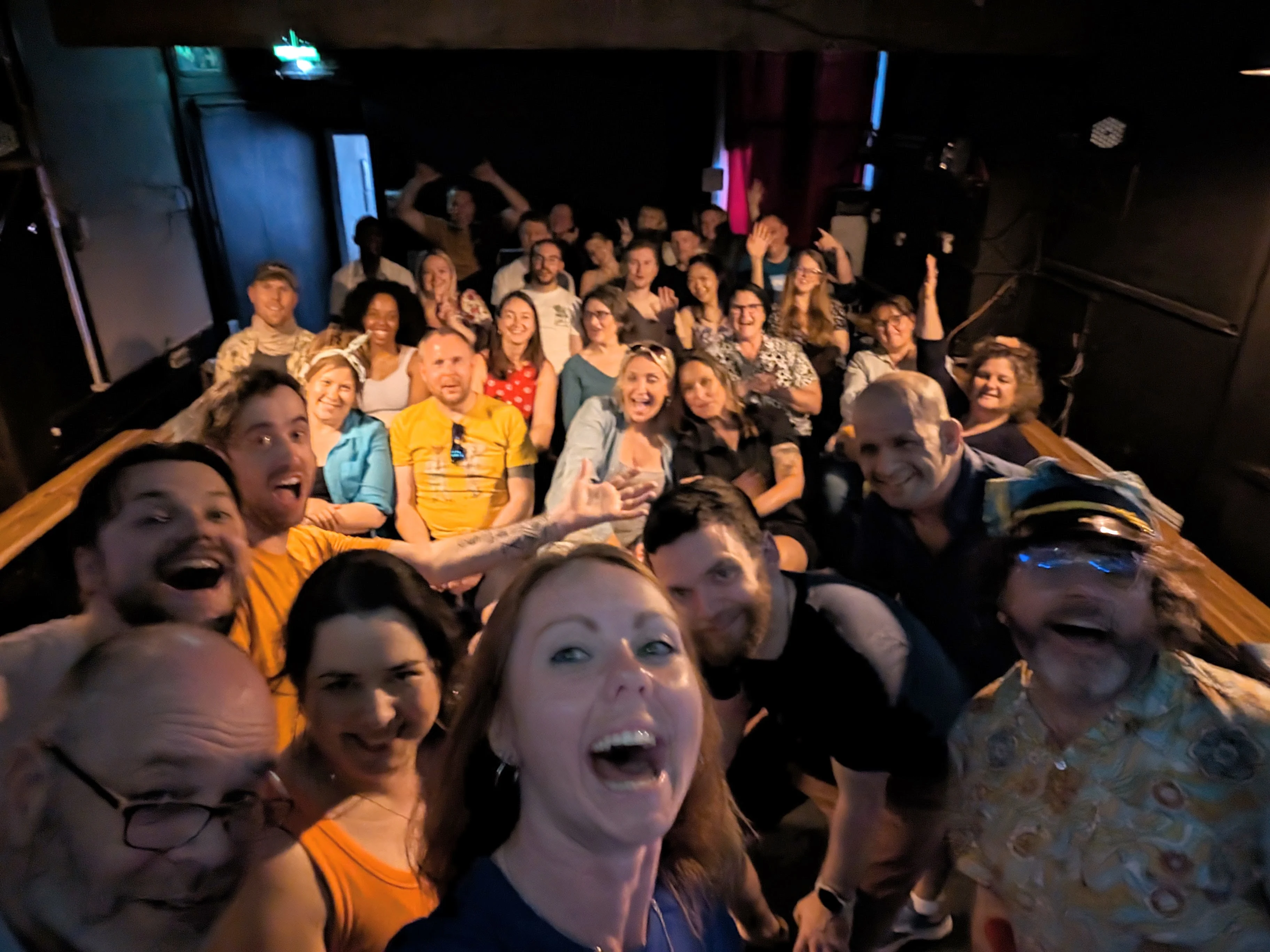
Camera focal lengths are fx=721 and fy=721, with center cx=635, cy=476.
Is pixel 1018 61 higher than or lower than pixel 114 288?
A: higher

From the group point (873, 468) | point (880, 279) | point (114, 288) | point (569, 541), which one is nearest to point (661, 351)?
point (569, 541)

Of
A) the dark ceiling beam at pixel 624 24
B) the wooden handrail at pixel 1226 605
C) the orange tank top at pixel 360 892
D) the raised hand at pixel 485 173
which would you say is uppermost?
the dark ceiling beam at pixel 624 24

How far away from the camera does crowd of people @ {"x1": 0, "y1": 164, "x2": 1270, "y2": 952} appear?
881 mm

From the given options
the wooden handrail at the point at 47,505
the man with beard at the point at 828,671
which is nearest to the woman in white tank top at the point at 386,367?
the wooden handrail at the point at 47,505

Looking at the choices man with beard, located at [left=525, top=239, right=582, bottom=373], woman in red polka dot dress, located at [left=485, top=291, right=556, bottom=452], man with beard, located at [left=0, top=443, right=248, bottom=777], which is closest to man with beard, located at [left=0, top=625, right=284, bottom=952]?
man with beard, located at [left=0, top=443, right=248, bottom=777]

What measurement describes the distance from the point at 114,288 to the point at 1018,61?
506 centimetres

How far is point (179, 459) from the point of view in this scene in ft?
4.44

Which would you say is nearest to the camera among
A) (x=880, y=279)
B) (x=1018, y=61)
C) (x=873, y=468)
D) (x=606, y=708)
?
(x=606, y=708)

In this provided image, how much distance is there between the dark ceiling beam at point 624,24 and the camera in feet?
10.9

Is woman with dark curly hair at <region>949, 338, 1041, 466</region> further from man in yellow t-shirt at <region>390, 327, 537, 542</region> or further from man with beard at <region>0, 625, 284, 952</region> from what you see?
man with beard at <region>0, 625, 284, 952</region>

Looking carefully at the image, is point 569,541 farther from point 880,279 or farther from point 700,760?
point 880,279

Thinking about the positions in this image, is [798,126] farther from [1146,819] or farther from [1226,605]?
[1146,819]

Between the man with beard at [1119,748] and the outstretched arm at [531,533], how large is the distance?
982mm

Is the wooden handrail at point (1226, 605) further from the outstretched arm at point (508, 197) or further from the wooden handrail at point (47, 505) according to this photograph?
the outstretched arm at point (508, 197)
